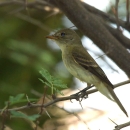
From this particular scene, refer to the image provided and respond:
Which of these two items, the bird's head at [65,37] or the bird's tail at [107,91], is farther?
the bird's head at [65,37]

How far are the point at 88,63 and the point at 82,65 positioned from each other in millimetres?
49

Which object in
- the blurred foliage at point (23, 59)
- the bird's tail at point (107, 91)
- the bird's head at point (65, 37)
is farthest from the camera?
the blurred foliage at point (23, 59)

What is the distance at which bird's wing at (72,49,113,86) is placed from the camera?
3523 mm

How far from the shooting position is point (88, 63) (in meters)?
3.66

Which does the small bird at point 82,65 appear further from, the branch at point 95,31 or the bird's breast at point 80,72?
the branch at point 95,31

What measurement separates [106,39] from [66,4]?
0.40 meters

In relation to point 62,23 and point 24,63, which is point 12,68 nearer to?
point 24,63

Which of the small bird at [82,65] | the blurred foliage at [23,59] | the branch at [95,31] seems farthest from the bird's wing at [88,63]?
the blurred foliage at [23,59]

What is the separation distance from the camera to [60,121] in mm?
3779

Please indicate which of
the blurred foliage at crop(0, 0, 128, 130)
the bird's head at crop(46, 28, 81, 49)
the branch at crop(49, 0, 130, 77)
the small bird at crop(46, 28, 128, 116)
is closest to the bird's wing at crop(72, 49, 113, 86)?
the small bird at crop(46, 28, 128, 116)

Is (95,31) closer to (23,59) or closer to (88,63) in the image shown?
(88,63)

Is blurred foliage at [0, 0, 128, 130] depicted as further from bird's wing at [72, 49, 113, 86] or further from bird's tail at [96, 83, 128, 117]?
bird's tail at [96, 83, 128, 117]

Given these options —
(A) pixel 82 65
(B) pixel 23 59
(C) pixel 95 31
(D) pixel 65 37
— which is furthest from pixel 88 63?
(B) pixel 23 59

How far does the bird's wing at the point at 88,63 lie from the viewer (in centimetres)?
352
